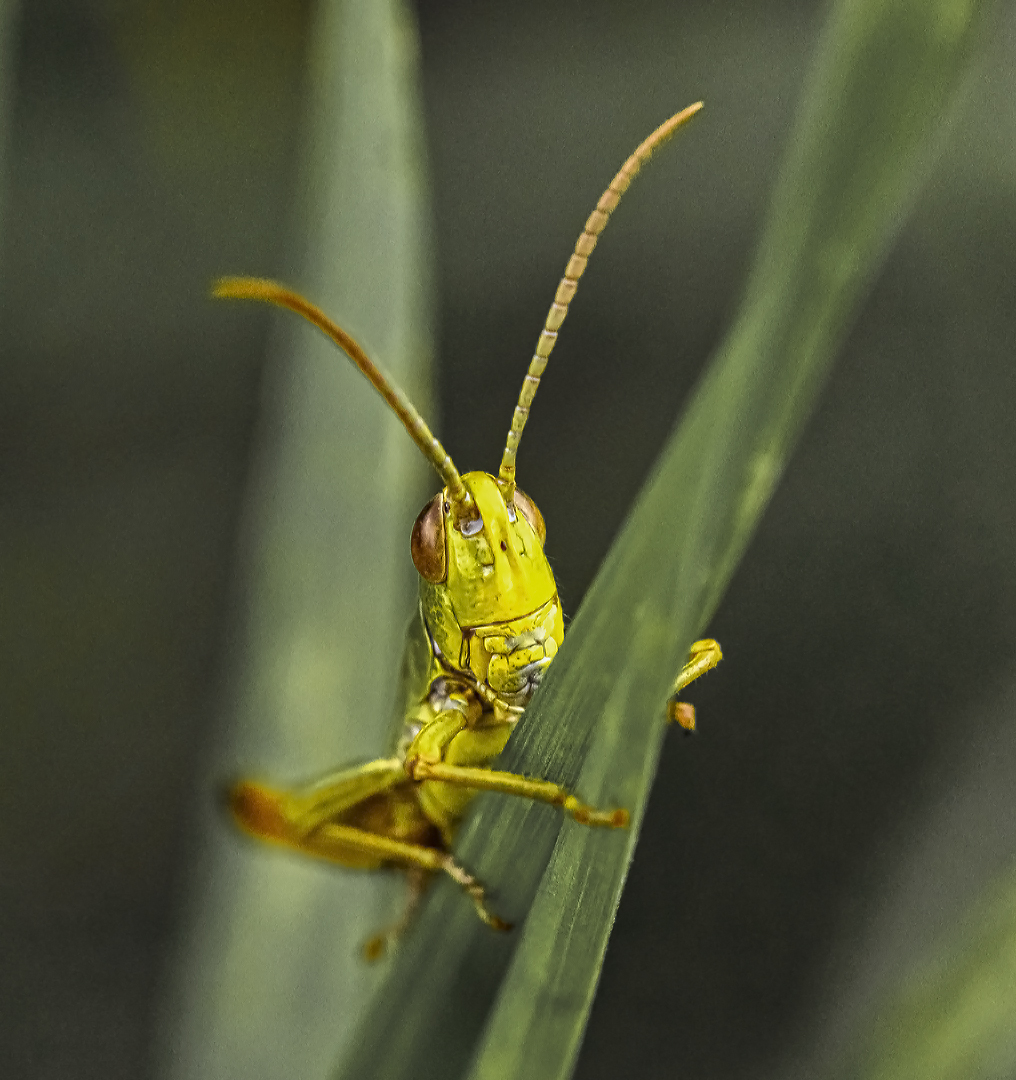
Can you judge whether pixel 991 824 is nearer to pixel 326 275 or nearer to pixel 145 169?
pixel 326 275

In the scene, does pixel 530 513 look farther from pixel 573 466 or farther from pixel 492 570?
pixel 573 466

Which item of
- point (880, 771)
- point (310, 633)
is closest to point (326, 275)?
point (310, 633)

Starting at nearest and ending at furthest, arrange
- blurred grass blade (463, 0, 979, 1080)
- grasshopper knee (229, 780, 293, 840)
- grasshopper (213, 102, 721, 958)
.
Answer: blurred grass blade (463, 0, 979, 1080), grasshopper (213, 102, 721, 958), grasshopper knee (229, 780, 293, 840)

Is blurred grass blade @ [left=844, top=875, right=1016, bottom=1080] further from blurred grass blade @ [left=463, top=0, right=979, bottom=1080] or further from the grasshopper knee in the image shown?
the grasshopper knee

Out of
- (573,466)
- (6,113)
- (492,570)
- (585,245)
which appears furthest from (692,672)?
(6,113)

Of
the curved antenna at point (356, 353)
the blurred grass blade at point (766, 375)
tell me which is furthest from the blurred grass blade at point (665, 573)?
the curved antenna at point (356, 353)

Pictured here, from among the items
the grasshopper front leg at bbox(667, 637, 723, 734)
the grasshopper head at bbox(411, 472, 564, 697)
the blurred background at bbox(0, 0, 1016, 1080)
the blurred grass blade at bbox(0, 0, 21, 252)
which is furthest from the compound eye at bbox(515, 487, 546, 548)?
the blurred grass blade at bbox(0, 0, 21, 252)

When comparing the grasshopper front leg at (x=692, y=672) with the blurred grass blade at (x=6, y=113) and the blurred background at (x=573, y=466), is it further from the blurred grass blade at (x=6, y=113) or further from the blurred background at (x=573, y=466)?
the blurred grass blade at (x=6, y=113)
